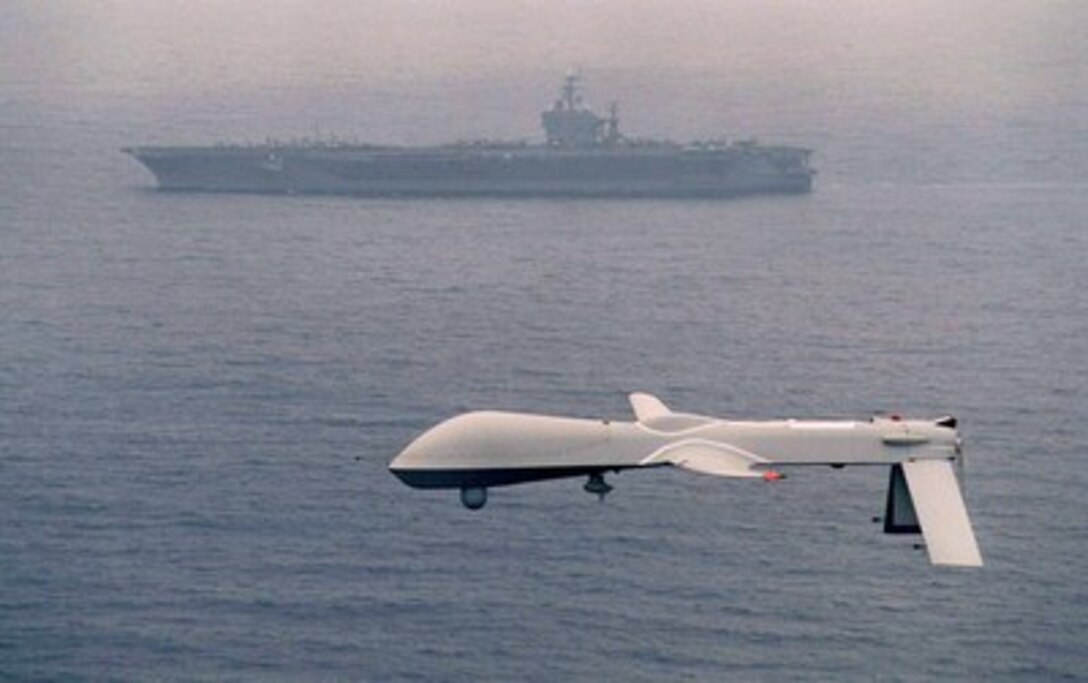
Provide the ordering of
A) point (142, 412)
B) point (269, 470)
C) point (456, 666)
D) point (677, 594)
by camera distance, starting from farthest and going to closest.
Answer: point (142, 412) → point (269, 470) → point (677, 594) → point (456, 666)

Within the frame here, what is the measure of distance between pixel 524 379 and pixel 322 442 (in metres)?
30.0

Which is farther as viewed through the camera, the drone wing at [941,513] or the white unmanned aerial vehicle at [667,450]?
the white unmanned aerial vehicle at [667,450]

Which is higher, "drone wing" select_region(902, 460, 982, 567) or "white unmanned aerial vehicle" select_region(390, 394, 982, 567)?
"white unmanned aerial vehicle" select_region(390, 394, 982, 567)

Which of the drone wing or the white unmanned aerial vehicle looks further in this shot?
the white unmanned aerial vehicle

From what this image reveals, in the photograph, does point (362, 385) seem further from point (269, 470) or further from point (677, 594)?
point (677, 594)

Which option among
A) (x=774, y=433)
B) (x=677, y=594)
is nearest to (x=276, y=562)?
(x=677, y=594)

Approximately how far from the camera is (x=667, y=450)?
269 feet

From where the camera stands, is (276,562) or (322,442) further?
(322,442)

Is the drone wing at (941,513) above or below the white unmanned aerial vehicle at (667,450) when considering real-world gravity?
below

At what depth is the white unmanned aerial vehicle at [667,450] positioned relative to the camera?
8031 cm

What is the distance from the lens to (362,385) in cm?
19075

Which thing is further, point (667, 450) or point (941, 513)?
point (667, 450)

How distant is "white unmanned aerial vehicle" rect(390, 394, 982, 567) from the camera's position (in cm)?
8031

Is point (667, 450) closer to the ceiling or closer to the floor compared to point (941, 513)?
closer to the ceiling
